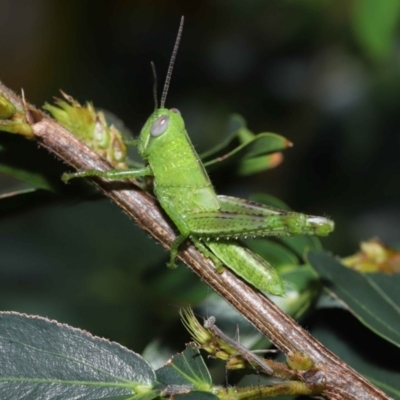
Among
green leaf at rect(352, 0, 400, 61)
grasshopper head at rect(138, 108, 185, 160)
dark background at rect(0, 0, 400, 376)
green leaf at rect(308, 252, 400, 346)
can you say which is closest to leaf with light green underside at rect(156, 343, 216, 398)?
green leaf at rect(308, 252, 400, 346)

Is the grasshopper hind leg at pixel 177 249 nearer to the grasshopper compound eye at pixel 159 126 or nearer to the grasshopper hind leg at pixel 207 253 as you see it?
the grasshopper hind leg at pixel 207 253

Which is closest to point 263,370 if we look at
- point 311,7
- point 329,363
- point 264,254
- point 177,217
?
point 329,363

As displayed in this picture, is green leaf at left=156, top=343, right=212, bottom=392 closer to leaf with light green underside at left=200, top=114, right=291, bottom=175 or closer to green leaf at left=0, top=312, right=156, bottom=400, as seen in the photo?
green leaf at left=0, top=312, right=156, bottom=400

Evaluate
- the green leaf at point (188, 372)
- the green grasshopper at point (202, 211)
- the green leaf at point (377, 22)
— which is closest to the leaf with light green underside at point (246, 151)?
the green grasshopper at point (202, 211)

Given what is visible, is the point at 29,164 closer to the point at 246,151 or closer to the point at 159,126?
the point at 159,126

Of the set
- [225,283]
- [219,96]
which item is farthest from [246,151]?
[219,96]

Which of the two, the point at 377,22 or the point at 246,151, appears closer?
the point at 246,151
